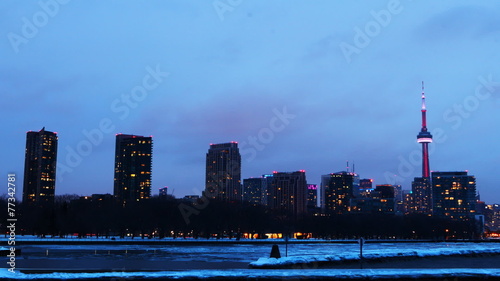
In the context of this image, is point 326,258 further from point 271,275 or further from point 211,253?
point 211,253

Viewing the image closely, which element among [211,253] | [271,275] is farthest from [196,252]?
[271,275]

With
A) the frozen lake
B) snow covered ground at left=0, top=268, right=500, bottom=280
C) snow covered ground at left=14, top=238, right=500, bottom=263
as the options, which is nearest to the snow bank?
snow covered ground at left=14, top=238, right=500, bottom=263

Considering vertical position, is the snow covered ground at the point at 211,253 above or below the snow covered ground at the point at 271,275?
below

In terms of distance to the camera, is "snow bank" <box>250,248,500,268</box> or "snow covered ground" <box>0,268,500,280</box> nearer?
"snow covered ground" <box>0,268,500,280</box>

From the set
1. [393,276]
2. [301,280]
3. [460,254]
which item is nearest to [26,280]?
[301,280]

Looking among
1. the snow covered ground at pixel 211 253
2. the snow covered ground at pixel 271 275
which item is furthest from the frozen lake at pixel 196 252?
the snow covered ground at pixel 271 275

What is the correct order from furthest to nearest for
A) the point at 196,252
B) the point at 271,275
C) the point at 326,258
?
the point at 196,252, the point at 326,258, the point at 271,275

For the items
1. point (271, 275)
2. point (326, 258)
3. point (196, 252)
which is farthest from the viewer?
point (196, 252)

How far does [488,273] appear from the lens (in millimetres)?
29188

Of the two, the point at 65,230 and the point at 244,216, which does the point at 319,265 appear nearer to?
the point at 65,230

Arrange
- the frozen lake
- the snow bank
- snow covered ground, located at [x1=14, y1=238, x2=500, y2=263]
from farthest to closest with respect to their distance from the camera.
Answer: the frozen lake → snow covered ground, located at [x1=14, y1=238, x2=500, y2=263] → the snow bank

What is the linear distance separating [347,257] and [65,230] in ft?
379

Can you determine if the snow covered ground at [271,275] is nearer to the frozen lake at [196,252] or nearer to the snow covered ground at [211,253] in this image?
the snow covered ground at [211,253]

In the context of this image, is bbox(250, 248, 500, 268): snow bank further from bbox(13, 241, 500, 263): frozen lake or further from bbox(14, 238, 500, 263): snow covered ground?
bbox(13, 241, 500, 263): frozen lake
